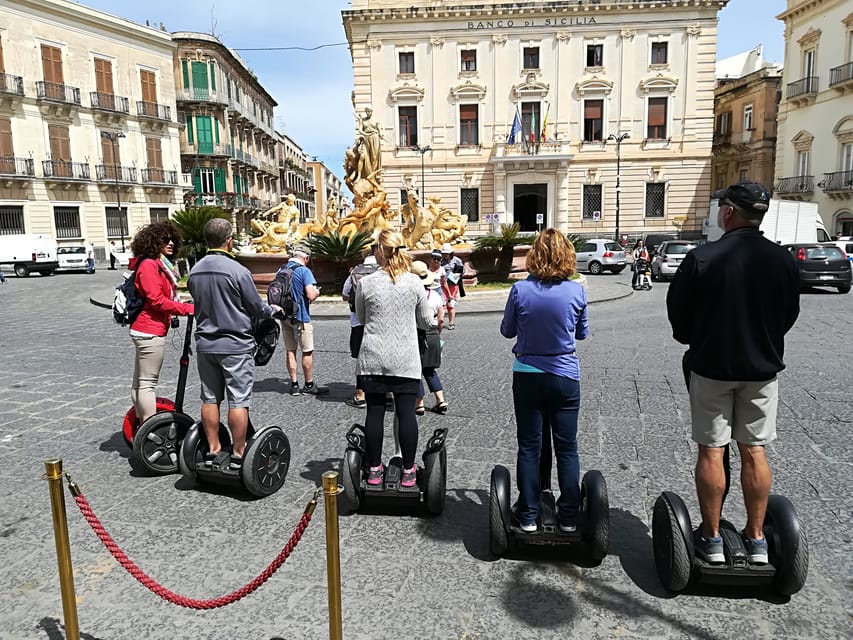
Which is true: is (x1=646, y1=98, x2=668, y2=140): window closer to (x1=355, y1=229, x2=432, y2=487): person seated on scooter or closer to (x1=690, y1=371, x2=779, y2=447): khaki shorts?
(x1=355, y1=229, x2=432, y2=487): person seated on scooter

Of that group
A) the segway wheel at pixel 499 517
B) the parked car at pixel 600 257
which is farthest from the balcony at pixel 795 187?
the segway wheel at pixel 499 517

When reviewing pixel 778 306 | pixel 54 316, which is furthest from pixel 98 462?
pixel 54 316

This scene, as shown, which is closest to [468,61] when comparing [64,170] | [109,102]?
[109,102]

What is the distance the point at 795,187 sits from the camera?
1417 inches

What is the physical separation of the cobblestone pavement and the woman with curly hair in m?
0.68

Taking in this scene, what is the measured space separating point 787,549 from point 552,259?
5.74ft

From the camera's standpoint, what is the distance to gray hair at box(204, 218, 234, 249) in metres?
4.16

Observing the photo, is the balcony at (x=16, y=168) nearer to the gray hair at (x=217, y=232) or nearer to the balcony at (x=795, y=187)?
the gray hair at (x=217, y=232)

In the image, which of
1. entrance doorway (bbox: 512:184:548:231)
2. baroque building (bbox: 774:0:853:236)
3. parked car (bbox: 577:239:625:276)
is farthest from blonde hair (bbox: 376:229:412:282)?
entrance doorway (bbox: 512:184:548:231)

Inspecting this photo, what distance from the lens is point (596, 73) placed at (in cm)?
4047

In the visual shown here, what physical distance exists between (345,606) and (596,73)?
140 ft

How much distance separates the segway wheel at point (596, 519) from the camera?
3.30 m

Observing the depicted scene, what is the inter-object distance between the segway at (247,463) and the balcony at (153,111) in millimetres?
41741

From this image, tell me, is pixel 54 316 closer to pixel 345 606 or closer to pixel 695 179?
pixel 345 606
